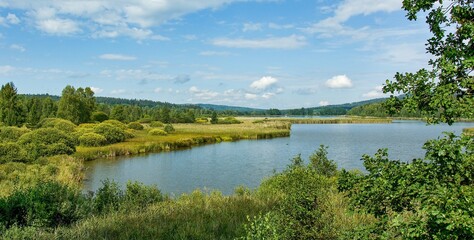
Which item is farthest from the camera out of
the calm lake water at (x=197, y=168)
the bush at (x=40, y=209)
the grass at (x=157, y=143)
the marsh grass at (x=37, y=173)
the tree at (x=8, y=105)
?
the tree at (x=8, y=105)

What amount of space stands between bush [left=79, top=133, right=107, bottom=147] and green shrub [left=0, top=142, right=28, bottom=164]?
60.8 feet

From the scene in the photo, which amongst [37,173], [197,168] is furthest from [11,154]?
[197,168]

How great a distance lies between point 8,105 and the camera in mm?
56344

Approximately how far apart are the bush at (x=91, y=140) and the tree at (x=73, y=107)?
870 inches

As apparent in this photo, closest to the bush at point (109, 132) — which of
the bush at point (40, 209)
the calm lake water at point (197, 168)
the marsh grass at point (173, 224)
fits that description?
the calm lake water at point (197, 168)

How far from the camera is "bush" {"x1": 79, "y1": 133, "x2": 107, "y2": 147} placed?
160ft

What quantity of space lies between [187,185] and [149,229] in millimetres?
20943

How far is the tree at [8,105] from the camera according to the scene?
55812 millimetres

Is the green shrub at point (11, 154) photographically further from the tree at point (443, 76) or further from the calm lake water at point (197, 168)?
the tree at point (443, 76)

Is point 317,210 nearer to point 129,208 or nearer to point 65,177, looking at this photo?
point 129,208

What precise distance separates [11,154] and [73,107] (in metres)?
43.2

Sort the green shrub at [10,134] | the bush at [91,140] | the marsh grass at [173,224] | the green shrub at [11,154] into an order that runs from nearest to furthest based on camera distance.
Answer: the marsh grass at [173,224], the green shrub at [11,154], the green shrub at [10,134], the bush at [91,140]

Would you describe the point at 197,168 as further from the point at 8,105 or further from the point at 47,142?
the point at 8,105

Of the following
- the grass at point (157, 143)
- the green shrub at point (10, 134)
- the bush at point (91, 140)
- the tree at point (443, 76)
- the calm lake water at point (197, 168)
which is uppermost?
the tree at point (443, 76)
